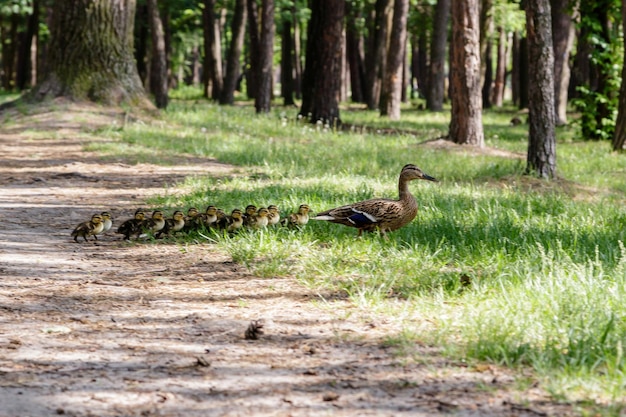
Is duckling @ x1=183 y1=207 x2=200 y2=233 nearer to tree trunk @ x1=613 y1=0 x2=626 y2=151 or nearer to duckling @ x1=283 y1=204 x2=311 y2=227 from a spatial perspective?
duckling @ x1=283 y1=204 x2=311 y2=227

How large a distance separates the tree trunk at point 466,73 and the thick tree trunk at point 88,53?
7940 mm

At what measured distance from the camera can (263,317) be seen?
22.7 feet

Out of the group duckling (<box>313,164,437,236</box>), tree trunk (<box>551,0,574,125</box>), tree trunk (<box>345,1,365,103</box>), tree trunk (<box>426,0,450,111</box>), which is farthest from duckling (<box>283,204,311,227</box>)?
tree trunk (<box>345,1,365,103</box>)

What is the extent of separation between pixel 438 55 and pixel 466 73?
A: 56.8 feet

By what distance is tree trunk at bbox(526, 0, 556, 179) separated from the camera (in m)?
14.6

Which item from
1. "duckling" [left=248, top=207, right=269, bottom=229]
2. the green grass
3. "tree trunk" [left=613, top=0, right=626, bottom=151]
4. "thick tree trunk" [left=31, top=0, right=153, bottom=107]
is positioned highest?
"thick tree trunk" [left=31, top=0, right=153, bottom=107]

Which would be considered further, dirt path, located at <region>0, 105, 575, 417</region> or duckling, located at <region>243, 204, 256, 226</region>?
duckling, located at <region>243, 204, 256, 226</region>

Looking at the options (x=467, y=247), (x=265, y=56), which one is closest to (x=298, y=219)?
(x=467, y=247)

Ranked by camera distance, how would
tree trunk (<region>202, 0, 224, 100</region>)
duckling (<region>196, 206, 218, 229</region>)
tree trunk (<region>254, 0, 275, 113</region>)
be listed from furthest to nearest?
tree trunk (<region>202, 0, 224, 100</region>) < tree trunk (<region>254, 0, 275, 113</region>) < duckling (<region>196, 206, 218, 229</region>)

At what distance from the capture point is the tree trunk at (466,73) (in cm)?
1931

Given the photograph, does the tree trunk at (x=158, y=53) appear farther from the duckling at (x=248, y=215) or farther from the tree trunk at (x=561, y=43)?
the duckling at (x=248, y=215)

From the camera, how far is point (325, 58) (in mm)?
25266

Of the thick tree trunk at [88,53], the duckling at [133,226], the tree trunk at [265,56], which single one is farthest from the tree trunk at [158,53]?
the duckling at [133,226]

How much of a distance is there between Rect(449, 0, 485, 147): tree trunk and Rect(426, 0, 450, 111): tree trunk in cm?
1587
